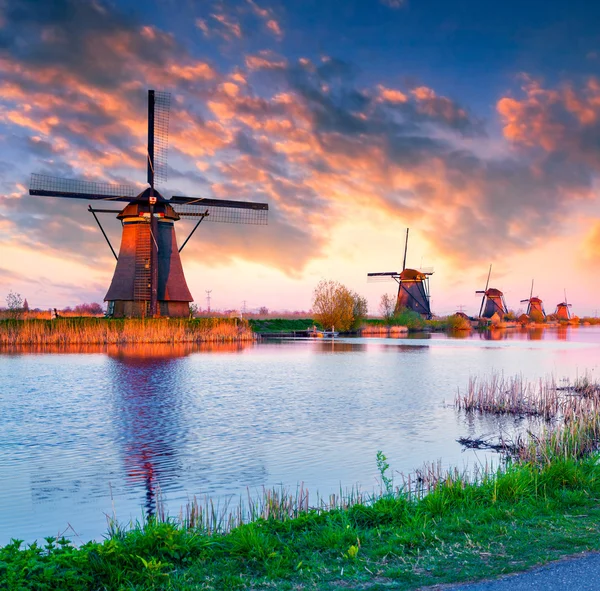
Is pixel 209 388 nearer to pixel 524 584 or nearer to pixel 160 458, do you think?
pixel 160 458

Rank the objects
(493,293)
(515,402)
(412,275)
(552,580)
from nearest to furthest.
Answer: (552,580), (515,402), (412,275), (493,293)

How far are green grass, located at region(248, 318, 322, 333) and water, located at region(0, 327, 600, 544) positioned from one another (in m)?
34.2

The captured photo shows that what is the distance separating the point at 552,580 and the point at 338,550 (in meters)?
1.55

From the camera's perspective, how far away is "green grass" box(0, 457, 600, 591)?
13.8 ft

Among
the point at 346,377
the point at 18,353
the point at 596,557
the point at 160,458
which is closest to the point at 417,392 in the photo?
the point at 346,377

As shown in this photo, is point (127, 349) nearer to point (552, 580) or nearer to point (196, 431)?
point (196, 431)

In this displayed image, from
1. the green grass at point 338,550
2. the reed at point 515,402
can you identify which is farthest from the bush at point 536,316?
the green grass at point 338,550

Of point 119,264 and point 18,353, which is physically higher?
point 119,264

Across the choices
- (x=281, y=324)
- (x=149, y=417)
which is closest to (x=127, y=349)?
(x=149, y=417)

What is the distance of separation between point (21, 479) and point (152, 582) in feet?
17.2

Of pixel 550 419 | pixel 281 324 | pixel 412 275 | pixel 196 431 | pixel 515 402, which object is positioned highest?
pixel 412 275

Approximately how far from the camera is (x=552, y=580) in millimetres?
4180

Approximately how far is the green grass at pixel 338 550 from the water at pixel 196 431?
2133mm

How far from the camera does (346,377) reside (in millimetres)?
22188
